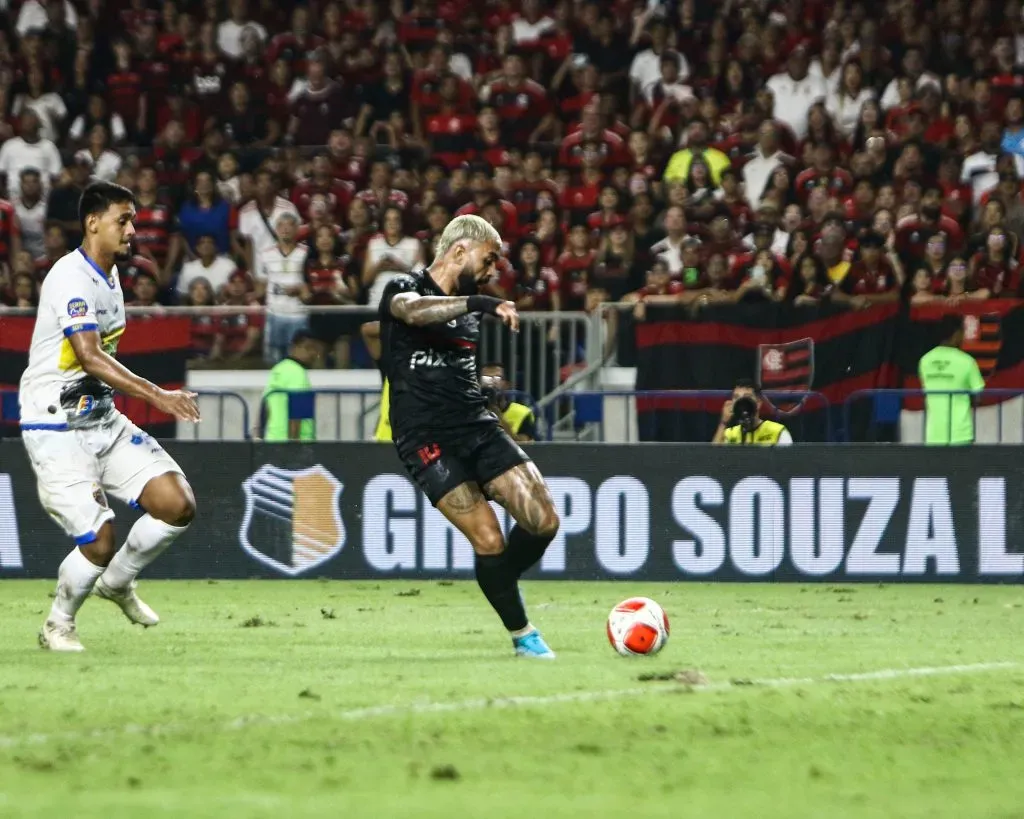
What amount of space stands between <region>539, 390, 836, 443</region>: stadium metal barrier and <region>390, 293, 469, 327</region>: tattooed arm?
7.24 meters

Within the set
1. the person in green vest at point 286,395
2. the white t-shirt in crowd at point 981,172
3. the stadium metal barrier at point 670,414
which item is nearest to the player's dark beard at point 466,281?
the stadium metal barrier at point 670,414

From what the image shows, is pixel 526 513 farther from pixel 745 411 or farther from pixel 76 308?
pixel 745 411

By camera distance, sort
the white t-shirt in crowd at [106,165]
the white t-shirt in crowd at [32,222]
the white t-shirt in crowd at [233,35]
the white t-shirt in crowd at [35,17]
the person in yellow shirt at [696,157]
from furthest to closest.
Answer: the white t-shirt in crowd at [35,17]
the white t-shirt in crowd at [233,35]
the white t-shirt in crowd at [106,165]
the white t-shirt in crowd at [32,222]
the person in yellow shirt at [696,157]

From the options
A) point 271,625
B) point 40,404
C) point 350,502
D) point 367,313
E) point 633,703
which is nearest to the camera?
point 633,703

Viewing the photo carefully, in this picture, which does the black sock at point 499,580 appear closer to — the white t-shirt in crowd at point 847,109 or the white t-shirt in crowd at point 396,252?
the white t-shirt in crowd at point 396,252

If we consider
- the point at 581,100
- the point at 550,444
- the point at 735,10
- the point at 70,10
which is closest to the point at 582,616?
the point at 550,444

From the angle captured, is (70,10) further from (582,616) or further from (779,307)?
(582,616)

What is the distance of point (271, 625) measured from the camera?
450 inches

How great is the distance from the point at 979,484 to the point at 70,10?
13.5 metres

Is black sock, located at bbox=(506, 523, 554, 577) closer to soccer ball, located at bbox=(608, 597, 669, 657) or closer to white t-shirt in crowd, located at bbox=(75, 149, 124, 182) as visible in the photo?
soccer ball, located at bbox=(608, 597, 669, 657)

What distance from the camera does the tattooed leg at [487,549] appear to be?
30.4 ft

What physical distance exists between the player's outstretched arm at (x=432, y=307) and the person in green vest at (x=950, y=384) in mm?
7564

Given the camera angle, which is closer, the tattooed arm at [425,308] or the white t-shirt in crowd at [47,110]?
the tattooed arm at [425,308]

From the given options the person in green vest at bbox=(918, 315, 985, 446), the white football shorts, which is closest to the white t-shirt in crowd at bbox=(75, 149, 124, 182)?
the person in green vest at bbox=(918, 315, 985, 446)
